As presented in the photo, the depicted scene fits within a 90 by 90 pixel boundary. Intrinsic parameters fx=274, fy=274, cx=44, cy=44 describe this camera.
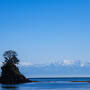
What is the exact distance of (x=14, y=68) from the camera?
151 meters

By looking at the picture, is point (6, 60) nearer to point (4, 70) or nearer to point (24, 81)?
point (4, 70)

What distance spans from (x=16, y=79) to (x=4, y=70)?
8.38m

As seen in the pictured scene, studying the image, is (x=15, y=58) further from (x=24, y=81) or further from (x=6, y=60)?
(x=24, y=81)

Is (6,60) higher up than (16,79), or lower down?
higher up

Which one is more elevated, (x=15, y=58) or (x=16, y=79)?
(x=15, y=58)

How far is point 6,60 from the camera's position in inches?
5979

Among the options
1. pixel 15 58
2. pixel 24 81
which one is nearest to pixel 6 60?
pixel 15 58

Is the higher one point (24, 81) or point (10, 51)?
point (10, 51)

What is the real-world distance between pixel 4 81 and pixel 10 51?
1717 cm

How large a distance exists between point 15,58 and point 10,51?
4762 mm

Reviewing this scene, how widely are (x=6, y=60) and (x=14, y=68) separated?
6.37 m

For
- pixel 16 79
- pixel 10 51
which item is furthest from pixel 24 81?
pixel 10 51

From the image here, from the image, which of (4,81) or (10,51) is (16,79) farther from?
(10,51)

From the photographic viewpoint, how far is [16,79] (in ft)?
501
